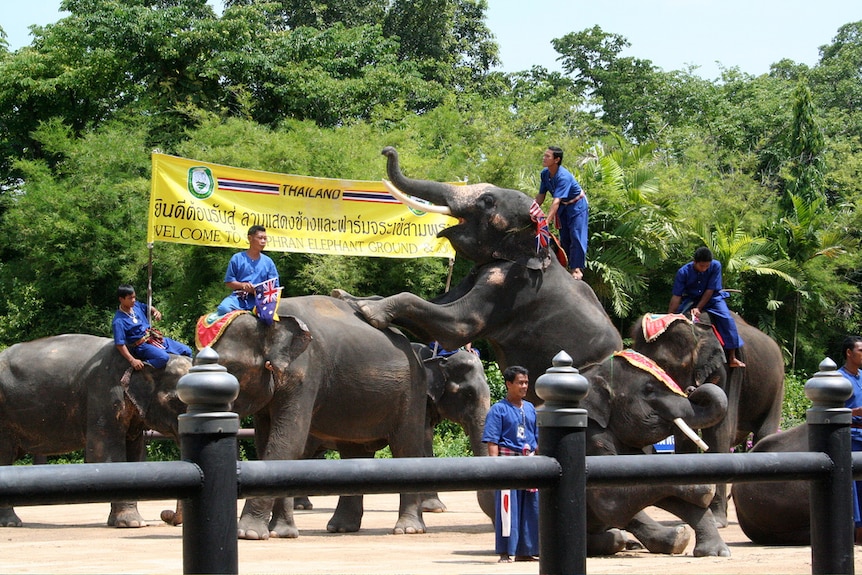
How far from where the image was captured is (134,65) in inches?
968

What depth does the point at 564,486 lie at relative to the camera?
11.3 ft

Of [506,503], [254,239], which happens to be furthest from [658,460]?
[254,239]

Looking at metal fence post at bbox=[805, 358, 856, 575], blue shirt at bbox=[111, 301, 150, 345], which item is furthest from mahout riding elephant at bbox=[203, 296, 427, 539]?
metal fence post at bbox=[805, 358, 856, 575]

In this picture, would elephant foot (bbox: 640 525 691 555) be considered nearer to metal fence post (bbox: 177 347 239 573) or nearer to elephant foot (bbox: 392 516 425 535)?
elephant foot (bbox: 392 516 425 535)

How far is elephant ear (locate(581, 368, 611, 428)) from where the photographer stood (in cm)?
833

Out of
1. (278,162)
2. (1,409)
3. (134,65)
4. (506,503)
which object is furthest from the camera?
(134,65)

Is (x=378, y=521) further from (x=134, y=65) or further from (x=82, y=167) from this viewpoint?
(x=134, y=65)

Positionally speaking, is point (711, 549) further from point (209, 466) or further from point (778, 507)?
point (209, 466)

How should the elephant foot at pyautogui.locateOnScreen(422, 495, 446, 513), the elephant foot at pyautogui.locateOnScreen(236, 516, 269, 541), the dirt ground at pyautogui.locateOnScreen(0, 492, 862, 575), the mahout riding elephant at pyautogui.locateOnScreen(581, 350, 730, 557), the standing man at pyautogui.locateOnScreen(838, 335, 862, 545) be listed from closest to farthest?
1. the dirt ground at pyautogui.locateOnScreen(0, 492, 862, 575)
2. the mahout riding elephant at pyautogui.locateOnScreen(581, 350, 730, 557)
3. the standing man at pyautogui.locateOnScreen(838, 335, 862, 545)
4. the elephant foot at pyautogui.locateOnScreen(236, 516, 269, 541)
5. the elephant foot at pyautogui.locateOnScreen(422, 495, 446, 513)

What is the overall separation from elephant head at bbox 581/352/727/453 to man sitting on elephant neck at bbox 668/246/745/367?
248 cm

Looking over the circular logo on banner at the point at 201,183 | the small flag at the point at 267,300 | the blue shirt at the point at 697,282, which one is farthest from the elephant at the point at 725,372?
the circular logo on banner at the point at 201,183

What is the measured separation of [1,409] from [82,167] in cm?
1181

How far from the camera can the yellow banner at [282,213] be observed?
1174 centimetres

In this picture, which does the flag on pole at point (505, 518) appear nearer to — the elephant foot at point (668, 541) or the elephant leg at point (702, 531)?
the elephant foot at point (668, 541)
